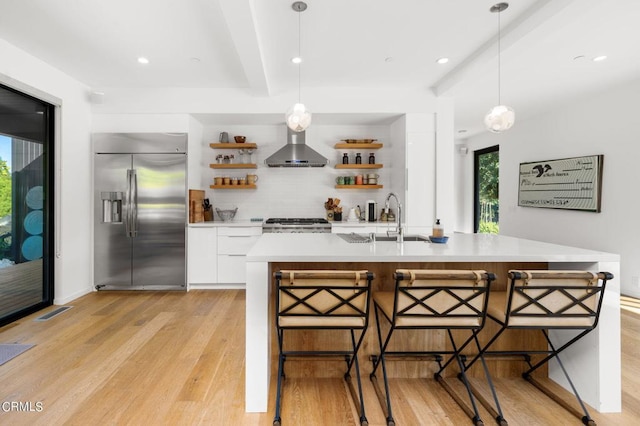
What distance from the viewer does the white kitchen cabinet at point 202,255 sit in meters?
4.25

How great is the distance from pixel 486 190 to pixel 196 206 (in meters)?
5.78

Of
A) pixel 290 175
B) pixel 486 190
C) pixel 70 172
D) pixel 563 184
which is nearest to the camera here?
pixel 70 172

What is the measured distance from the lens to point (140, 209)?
415 centimetres

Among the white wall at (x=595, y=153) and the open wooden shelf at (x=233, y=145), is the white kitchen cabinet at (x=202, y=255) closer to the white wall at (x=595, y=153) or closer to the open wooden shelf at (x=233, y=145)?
the open wooden shelf at (x=233, y=145)

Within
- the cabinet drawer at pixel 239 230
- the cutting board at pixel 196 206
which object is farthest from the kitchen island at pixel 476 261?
the cutting board at pixel 196 206

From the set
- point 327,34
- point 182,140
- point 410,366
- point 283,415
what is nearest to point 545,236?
point 410,366

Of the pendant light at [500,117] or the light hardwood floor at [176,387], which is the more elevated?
the pendant light at [500,117]

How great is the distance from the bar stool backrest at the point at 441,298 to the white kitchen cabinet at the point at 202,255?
314 cm

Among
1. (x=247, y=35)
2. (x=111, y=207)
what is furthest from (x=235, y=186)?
(x=247, y=35)

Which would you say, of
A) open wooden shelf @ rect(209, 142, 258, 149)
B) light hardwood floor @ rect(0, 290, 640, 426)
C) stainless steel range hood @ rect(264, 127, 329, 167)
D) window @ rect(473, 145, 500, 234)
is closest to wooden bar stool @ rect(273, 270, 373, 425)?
light hardwood floor @ rect(0, 290, 640, 426)

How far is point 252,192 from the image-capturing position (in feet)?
16.3

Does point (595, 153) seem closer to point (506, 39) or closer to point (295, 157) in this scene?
point (506, 39)

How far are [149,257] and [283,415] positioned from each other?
3146 mm

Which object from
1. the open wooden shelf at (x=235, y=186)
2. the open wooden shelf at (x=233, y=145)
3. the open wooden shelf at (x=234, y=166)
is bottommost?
the open wooden shelf at (x=235, y=186)
